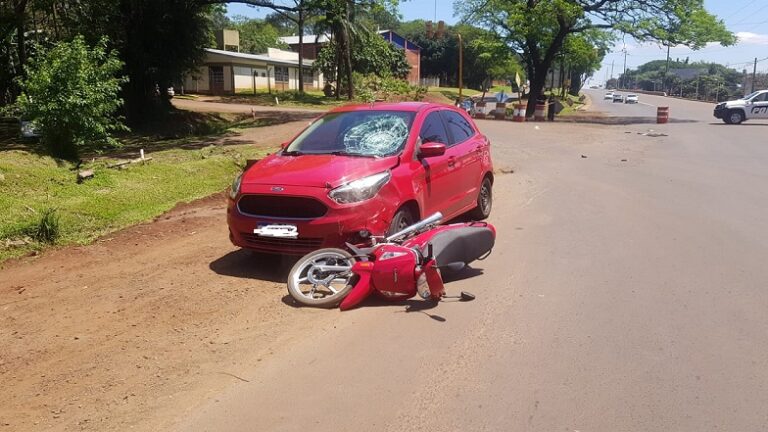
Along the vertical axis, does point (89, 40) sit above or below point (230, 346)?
above

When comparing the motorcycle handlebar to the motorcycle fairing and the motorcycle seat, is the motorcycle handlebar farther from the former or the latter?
the motorcycle fairing

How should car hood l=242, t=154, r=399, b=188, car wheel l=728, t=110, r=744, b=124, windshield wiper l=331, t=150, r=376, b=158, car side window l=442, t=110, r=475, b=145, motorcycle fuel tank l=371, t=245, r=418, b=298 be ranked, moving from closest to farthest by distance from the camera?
motorcycle fuel tank l=371, t=245, r=418, b=298 < car hood l=242, t=154, r=399, b=188 < windshield wiper l=331, t=150, r=376, b=158 < car side window l=442, t=110, r=475, b=145 < car wheel l=728, t=110, r=744, b=124

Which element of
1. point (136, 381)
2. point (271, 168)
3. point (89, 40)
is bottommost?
point (136, 381)

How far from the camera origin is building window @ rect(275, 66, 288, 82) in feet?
189

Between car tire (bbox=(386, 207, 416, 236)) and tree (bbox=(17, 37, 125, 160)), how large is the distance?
7.77 m

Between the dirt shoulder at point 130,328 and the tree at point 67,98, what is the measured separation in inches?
193

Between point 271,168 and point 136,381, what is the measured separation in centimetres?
291

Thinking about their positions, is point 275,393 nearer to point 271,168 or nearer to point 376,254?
point 376,254

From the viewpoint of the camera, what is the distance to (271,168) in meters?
6.53

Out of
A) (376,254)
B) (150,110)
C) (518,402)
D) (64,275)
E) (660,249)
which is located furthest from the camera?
(150,110)

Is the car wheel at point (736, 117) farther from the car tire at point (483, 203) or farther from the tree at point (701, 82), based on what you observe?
the tree at point (701, 82)

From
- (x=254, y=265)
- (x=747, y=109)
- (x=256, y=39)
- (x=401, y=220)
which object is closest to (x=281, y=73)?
(x=256, y=39)

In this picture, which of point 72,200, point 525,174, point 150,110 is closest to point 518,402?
point 72,200

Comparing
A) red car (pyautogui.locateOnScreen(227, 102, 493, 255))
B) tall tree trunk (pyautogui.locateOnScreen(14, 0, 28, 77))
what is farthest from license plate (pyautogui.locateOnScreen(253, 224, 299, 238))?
→ tall tree trunk (pyautogui.locateOnScreen(14, 0, 28, 77))
